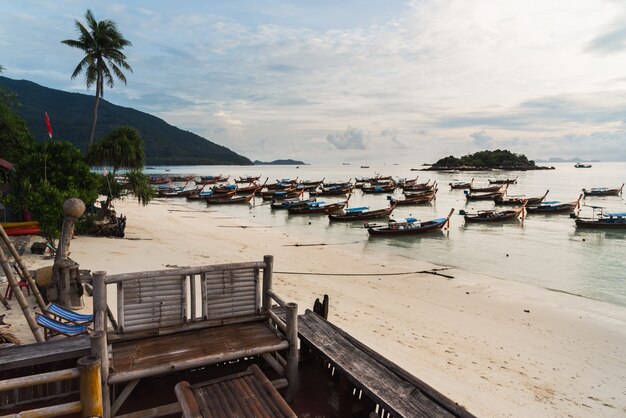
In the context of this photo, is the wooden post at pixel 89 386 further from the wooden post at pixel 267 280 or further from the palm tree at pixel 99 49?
the palm tree at pixel 99 49

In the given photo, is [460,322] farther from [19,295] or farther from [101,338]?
[19,295]

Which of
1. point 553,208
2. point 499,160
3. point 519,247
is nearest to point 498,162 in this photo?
point 499,160

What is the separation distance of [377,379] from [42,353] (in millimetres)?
4172

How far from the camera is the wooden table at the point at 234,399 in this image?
12.0 ft

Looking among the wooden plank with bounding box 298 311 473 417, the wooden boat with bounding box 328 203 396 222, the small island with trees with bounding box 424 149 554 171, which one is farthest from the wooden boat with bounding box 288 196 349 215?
the small island with trees with bounding box 424 149 554 171

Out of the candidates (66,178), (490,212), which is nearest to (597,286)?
(490,212)

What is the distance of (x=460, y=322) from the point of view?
38.7 ft

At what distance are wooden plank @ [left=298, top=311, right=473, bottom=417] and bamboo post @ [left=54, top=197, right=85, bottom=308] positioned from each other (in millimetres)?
5270

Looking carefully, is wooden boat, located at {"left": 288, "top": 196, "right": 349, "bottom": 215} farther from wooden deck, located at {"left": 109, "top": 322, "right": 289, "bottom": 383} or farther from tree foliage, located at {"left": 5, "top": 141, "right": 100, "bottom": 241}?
wooden deck, located at {"left": 109, "top": 322, "right": 289, "bottom": 383}

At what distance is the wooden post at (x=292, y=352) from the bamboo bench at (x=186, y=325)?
0.01 m

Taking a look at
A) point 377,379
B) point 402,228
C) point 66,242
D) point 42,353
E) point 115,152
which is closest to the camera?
point 377,379

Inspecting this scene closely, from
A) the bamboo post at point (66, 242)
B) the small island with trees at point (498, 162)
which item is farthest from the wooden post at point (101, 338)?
the small island with trees at point (498, 162)

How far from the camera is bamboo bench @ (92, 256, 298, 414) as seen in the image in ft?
13.9

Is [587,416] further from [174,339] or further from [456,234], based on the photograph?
[456,234]
